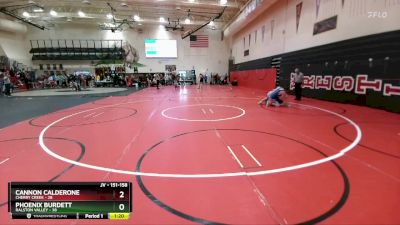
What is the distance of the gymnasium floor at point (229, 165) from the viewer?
2.20 m

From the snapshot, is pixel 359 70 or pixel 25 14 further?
pixel 25 14

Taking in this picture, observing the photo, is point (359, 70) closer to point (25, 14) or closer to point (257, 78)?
point (257, 78)

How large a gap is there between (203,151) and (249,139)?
114 cm

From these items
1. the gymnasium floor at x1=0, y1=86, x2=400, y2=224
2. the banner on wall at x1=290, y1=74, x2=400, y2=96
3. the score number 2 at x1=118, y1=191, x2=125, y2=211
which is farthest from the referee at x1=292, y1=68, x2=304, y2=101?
the score number 2 at x1=118, y1=191, x2=125, y2=211

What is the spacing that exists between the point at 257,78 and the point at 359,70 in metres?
10.6

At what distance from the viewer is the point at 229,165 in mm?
3273

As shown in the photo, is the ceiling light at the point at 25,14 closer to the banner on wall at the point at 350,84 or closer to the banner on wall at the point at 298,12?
the banner on wall at the point at 298,12

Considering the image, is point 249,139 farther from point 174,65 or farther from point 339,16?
point 174,65

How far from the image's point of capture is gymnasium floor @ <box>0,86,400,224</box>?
2.20m

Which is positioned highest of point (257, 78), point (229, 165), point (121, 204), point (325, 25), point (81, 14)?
point (81, 14)

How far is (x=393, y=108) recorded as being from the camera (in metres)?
7.16

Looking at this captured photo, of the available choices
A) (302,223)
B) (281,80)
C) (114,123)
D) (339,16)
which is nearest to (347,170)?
(302,223)

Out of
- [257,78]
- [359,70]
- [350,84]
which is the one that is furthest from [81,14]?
[359,70]

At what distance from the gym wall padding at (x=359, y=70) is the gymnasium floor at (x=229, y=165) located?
2.08 meters
